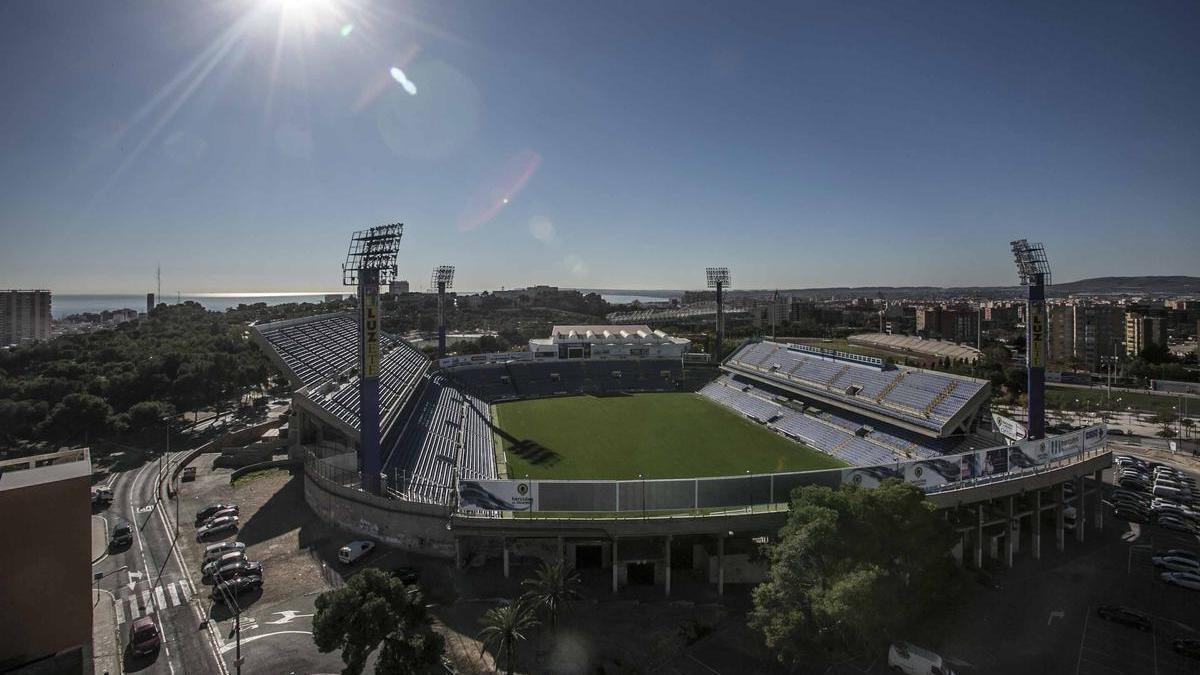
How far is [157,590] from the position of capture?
18.8 m

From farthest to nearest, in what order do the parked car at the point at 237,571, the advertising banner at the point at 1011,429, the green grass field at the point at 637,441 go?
the green grass field at the point at 637,441, the advertising banner at the point at 1011,429, the parked car at the point at 237,571

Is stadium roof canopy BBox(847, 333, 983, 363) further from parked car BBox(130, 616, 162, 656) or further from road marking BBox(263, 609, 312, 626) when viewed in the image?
parked car BBox(130, 616, 162, 656)

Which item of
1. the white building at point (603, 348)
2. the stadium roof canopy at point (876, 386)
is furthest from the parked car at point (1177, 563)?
the white building at point (603, 348)

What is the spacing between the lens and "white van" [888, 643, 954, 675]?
13.9m

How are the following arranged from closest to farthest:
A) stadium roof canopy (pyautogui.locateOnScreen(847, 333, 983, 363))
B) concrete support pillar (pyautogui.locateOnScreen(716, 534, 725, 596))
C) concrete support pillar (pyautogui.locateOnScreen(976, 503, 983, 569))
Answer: concrete support pillar (pyautogui.locateOnScreen(716, 534, 725, 596)) < concrete support pillar (pyautogui.locateOnScreen(976, 503, 983, 569)) < stadium roof canopy (pyautogui.locateOnScreen(847, 333, 983, 363))

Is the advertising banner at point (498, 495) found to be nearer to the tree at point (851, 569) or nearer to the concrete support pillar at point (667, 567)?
the concrete support pillar at point (667, 567)

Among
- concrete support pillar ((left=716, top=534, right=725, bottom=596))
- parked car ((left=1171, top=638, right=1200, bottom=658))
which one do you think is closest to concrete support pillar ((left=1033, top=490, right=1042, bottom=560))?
parked car ((left=1171, top=638, right=1200, bottom=658))

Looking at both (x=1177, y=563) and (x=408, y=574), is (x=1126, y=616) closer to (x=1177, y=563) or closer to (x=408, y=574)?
(x=1177, y=563)

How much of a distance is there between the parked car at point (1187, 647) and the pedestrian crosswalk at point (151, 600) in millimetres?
30883

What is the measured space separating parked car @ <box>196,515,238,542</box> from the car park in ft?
5.49

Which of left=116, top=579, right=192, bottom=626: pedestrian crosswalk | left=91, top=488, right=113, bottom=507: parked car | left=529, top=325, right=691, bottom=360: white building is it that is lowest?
left=116, top=579, right=192, bottom=626: pedestrian crosswalk

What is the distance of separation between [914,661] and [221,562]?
2266cm

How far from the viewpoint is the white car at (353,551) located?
19609 millimetres

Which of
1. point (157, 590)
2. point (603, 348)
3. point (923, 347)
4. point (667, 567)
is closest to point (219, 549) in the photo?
point (157, 590)
